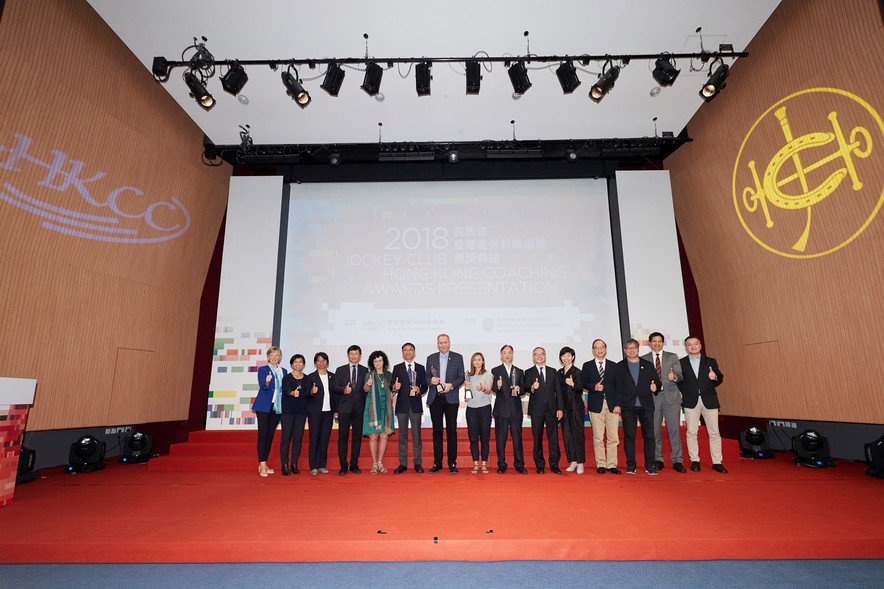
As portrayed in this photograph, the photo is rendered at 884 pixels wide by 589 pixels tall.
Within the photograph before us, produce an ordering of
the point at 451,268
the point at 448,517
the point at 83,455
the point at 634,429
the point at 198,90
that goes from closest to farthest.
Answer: the point at 448,517
the point at 634,429
the point at 83,455
the point at 198,90
the point at 451,268

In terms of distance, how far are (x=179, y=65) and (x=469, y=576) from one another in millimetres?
6107

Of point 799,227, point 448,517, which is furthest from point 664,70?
point 448,517

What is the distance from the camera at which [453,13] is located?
A: 4.89 metres

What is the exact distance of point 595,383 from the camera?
482 cm

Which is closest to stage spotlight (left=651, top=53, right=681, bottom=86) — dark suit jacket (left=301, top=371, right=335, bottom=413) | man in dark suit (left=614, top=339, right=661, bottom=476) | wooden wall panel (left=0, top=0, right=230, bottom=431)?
man in dark suit (left=614, top=339, right=661, bottom=476)

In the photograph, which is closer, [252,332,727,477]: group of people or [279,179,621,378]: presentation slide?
[252,332,727,477]: group of people

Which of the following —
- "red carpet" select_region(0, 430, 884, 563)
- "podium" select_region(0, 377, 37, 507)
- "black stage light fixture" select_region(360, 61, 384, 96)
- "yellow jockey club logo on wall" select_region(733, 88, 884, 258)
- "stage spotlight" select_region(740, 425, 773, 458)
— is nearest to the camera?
"red carpet" select_region(0, 430, 884, 563)

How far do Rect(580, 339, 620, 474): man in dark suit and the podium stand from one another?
4933 mm

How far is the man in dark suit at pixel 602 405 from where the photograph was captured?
4773 millimetres

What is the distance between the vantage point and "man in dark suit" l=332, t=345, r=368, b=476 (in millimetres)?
4906

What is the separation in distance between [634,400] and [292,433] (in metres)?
3.66

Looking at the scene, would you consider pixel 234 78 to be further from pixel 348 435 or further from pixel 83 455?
pixel 83 455

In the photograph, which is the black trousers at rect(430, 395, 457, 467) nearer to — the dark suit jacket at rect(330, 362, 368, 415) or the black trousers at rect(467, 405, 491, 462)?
the black trousers at rect(467, 405, 491, 462)

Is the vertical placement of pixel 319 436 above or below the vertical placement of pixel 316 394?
below
